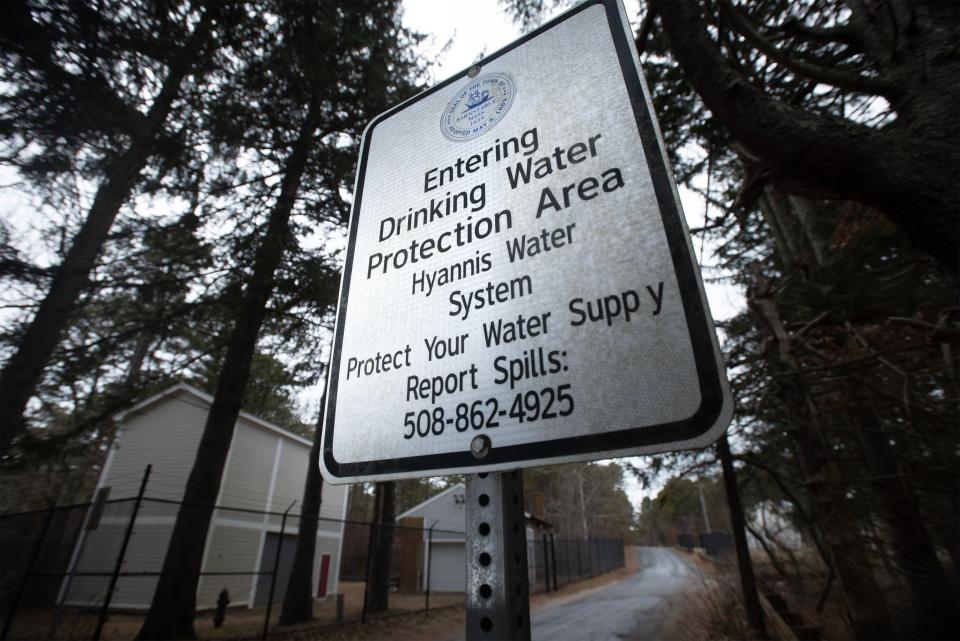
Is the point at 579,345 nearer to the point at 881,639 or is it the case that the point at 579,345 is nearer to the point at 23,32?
the point at 881,639

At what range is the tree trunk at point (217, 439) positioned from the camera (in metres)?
7.30

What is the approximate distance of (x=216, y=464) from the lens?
8.34 meters

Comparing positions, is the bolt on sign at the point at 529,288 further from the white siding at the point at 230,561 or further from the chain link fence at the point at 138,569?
the white siding at the point at 230,561

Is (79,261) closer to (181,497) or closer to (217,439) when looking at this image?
(217,439)

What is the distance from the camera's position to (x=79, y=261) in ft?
16.9

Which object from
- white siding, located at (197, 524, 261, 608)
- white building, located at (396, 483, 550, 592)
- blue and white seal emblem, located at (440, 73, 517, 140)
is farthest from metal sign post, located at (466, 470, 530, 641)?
white building, located at (396, 483, 550, 592)

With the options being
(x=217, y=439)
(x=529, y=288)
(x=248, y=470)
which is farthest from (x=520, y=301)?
(x=248, y=470)

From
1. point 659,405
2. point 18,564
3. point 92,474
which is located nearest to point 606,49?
point 659,405

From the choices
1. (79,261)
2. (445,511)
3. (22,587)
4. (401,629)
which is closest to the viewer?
(79,261)

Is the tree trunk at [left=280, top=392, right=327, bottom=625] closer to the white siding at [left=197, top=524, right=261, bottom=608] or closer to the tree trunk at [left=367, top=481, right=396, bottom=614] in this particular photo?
Result: the tree trunk at [left=367, top=481, right=396, bottom=614]

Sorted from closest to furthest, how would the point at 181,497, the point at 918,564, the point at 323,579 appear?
the point at 918,564 < the point at 181,497 < the point at 323,579

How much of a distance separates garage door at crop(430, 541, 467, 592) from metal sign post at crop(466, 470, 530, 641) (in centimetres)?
2428

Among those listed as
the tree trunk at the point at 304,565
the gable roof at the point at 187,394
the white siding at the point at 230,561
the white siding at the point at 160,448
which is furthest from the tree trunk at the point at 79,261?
the white siding at the point at 160,448

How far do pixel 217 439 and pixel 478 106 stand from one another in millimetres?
9163
